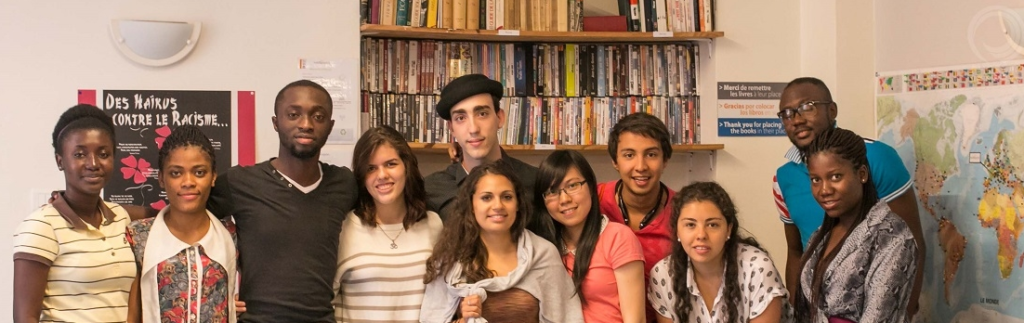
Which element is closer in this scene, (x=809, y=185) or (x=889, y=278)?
(x=889, y=278)

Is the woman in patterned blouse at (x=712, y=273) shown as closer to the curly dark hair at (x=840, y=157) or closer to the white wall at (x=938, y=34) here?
the curly dark hair at (x=840, y=157)

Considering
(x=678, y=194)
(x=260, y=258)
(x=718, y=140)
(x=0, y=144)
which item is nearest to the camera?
(x=260, y=258)

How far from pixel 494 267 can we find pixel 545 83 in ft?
6.31

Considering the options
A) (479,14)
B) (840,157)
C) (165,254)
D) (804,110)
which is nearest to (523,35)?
(479,14)

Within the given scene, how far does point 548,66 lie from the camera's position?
4.61 m

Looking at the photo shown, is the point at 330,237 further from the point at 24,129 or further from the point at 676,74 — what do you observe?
the point at 676,74

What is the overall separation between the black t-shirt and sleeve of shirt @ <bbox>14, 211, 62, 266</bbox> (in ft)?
1.50

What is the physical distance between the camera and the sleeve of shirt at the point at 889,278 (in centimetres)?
255

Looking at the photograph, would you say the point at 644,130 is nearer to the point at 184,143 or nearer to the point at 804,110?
the point at 804,110

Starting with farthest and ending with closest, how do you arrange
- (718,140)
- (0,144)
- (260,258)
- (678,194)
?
(718,140) → (0,144) → (678,194) → (260,258)

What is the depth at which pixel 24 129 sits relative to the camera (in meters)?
3.88

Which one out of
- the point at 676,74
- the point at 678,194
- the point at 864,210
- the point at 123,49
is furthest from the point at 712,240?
the point at 123,49

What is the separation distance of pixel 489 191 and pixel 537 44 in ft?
6.27

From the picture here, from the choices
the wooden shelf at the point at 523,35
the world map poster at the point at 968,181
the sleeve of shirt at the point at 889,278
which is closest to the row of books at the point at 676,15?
the wooden shelf at the point at 523,35
